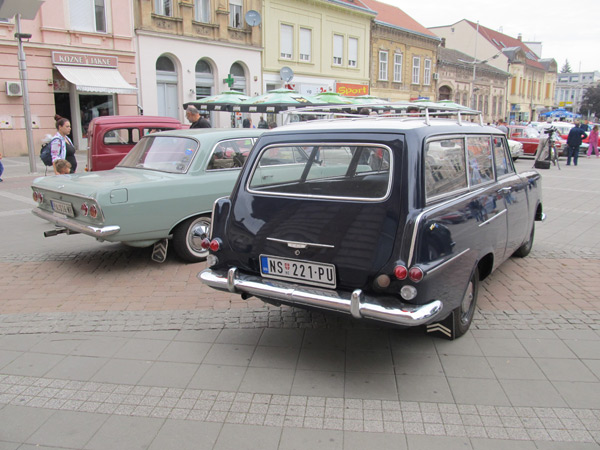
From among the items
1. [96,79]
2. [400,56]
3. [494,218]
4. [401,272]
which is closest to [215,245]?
[401,272]

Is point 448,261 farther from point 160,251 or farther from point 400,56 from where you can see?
point 400,56

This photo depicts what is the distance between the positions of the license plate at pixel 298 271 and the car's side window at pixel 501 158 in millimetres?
2404

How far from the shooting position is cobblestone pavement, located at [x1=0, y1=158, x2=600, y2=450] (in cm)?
289

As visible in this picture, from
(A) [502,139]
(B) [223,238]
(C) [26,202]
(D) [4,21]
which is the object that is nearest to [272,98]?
(C) [26,202]

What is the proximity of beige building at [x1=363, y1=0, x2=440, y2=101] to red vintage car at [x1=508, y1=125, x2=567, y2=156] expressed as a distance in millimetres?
14418

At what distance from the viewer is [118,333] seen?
427 centimetres

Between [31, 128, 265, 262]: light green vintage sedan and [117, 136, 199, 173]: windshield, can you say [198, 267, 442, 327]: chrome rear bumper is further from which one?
[117, 136, 199, 173]: windshield

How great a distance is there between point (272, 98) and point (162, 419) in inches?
606

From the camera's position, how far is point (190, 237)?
611 centimetres

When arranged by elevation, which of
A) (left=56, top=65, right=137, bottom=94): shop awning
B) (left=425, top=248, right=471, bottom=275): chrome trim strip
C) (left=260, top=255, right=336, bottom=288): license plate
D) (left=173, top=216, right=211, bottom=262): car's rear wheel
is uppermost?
(left=56, top=65, right=137, bottom=94): shop awning

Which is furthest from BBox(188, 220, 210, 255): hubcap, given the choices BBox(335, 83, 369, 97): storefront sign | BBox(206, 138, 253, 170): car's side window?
BBox(335, 83, 369, 97): storefront sign

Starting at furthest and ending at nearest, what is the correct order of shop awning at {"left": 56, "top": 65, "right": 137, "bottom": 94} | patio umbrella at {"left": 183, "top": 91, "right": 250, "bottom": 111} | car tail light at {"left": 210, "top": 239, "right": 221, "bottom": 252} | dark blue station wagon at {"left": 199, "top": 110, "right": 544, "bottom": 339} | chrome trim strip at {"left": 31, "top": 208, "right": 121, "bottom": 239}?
shop awning at {"left": 56, "top": 65, "right": 137, "bottom": 94} → patio umbrella at {"left": 183, "top": 91, "right": 250, "bottom": 111} → chrome trim strip at {"left": 31, "top": 208, "right": 121, "bottom": 239} → car tail light at {"left": 210, "top": 239, "right": 221, "bottom": 252} → dark blue station wagon at {"left": 199, "top": 110, "right": 544, "bottom": 339}

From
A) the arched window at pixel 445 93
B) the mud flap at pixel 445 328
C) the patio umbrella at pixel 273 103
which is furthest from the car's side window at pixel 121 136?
the arched window at pixel 445 93

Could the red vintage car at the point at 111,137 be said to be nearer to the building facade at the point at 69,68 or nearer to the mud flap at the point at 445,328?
the mud flap at the point at 445,328
